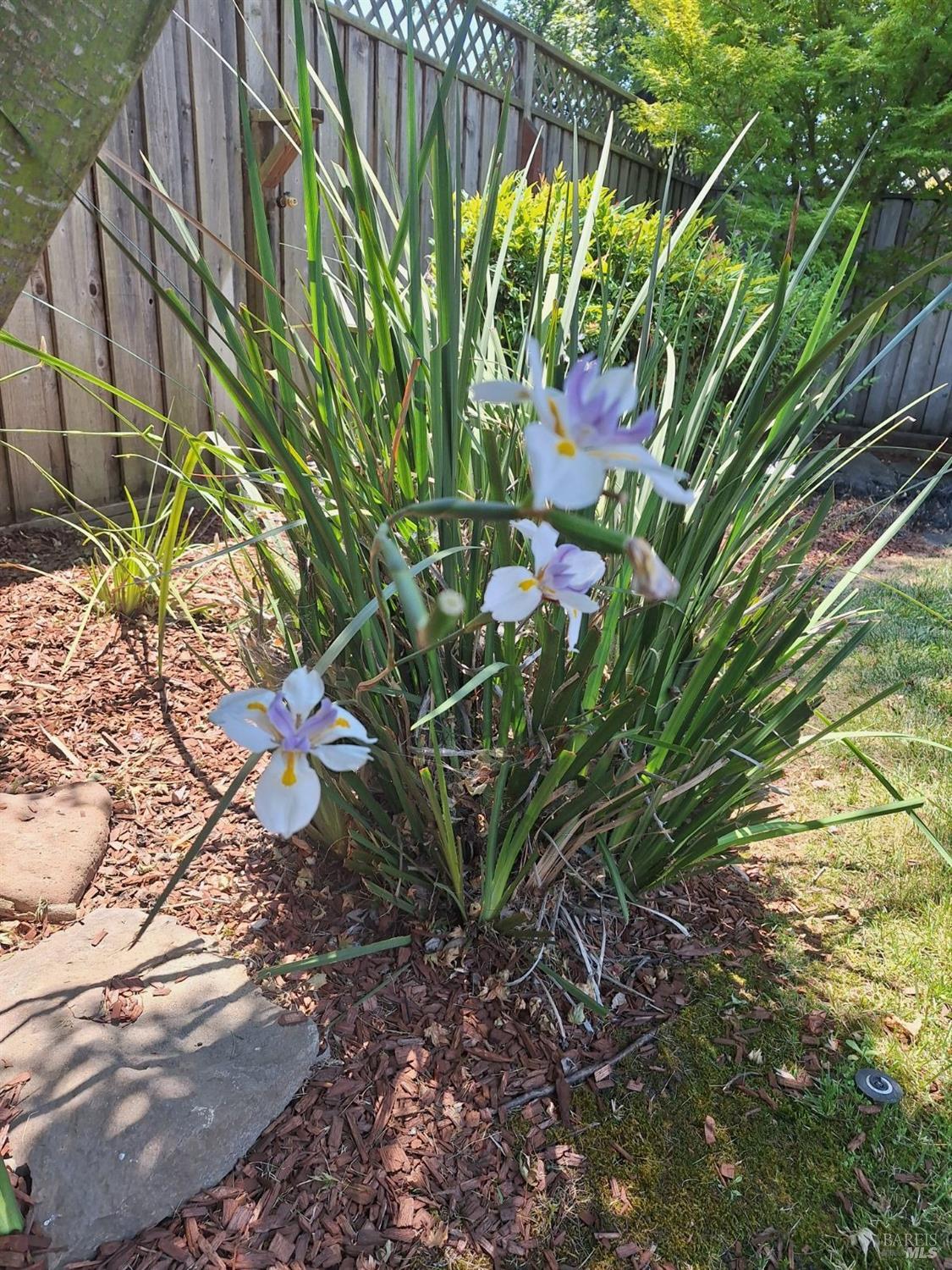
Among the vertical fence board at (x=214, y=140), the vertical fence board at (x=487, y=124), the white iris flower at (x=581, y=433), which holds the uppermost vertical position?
the vertical fence board at (x=487, y=124)

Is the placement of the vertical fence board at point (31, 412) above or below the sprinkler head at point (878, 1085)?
above

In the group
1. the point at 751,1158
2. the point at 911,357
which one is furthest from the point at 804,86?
the point at 751,1158

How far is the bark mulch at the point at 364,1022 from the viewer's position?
104 centimetres

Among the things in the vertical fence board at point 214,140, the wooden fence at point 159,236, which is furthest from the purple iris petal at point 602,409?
the vertical fence board at point 214,140

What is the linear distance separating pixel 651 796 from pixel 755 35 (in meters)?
5.87

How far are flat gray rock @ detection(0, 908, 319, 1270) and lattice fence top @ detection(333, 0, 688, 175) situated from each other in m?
3.26

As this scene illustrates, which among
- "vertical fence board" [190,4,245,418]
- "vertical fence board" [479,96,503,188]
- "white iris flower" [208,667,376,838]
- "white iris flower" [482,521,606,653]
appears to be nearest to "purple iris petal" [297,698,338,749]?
"white iris flower" [208,667,376,838]

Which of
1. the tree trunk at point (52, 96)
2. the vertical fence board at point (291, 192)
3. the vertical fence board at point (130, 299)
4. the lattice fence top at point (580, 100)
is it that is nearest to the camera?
the tree trunk at point (52, 96)

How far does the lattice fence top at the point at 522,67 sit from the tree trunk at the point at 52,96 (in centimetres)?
297

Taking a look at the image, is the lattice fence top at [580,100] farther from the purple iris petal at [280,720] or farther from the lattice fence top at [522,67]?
the purple iris petal at [280,720]

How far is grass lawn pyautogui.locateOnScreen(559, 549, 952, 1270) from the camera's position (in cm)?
110

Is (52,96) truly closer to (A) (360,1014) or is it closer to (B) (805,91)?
(A) (360,1014)

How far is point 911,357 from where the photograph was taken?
21.3 feet

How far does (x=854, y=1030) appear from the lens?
4.65 ft
